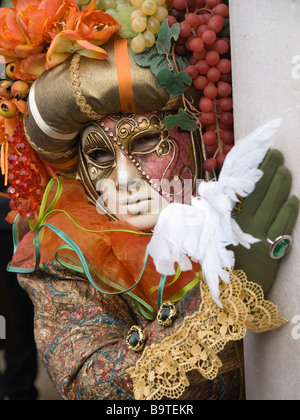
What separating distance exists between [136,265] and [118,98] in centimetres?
43

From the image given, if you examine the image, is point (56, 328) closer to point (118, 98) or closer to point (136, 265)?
point (136, 265)

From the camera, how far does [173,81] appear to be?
4.37 ft

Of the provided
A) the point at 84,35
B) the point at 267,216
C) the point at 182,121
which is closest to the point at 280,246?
the point at 267,216

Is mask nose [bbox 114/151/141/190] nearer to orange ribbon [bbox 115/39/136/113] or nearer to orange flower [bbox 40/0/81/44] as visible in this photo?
orange ribbon [bbox 115/39/136/113]

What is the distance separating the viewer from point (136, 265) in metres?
1.43

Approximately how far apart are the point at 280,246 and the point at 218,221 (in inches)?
5.6

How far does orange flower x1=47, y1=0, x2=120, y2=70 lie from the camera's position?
1.34 meters

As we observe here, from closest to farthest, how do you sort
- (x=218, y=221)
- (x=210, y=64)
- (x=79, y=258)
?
(x=218, y=221), (x=210, y=64), (x=79, y=258)

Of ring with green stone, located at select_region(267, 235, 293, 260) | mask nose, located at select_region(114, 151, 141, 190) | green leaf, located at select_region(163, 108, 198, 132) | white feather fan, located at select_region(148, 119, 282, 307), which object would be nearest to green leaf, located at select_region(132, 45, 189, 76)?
green leaf, located at select_region(163, 108, 198, 132)

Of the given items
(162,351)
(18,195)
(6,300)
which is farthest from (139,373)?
(6,300)

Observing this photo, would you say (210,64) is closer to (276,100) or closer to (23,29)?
(276,100)

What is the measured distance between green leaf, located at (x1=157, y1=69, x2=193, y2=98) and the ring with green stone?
0.46 metres

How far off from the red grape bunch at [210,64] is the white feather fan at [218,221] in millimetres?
303

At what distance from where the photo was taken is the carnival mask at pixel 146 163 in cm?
144
